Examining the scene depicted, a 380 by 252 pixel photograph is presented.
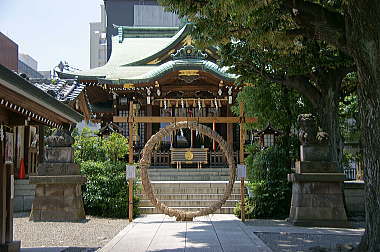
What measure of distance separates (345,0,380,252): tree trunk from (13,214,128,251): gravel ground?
5.22m

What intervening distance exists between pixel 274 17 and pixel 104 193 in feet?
25.6

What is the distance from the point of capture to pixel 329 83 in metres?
13.9

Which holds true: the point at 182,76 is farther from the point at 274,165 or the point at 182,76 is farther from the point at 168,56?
the point at 274,165

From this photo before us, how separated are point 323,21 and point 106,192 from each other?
8.95m

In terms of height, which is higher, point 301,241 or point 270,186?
point 270,186

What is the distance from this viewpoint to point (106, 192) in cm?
1480

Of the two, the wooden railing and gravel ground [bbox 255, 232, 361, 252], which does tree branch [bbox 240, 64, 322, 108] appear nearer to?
gravel ground [bbox 255, 232, 361, 252]

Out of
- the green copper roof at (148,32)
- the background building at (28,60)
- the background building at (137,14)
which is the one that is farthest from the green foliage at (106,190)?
the background building at (28,60)

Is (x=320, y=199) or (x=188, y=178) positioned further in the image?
(x=188, y=178)

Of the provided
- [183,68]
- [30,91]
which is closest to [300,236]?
[30,91]

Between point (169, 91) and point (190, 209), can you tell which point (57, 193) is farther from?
point (169, 91)

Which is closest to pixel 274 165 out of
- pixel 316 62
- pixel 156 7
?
pixel 316 62

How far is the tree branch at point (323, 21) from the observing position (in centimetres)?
857

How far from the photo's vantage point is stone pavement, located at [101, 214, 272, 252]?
29.2ft
